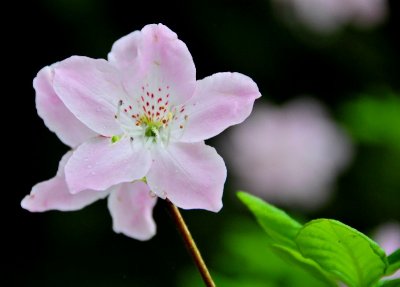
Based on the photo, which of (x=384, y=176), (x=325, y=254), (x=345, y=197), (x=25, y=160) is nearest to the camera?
(x=325, y=254)

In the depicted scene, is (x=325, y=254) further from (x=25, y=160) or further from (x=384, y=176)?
(x=25, y=160)

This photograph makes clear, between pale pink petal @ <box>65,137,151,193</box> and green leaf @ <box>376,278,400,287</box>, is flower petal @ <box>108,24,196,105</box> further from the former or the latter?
green leaf @ <box>376,278,400,287</box>

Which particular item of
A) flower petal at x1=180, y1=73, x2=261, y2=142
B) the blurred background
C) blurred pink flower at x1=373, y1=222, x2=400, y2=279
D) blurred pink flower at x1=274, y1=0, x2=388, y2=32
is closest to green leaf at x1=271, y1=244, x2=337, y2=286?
flower petal at x1=180, y1=73, x2=261, y2=142

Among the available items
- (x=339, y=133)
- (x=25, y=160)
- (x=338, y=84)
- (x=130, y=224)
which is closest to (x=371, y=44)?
(x=338, y=84)

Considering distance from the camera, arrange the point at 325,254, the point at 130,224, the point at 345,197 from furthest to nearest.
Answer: the point at 345,197 < the point at 130,224 < the point at 325,254

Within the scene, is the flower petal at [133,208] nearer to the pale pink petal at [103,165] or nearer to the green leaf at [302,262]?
the pale pink petal at [103,165]

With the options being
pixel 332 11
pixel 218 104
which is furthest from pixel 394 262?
pixel 332 11

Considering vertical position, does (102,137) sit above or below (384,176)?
above

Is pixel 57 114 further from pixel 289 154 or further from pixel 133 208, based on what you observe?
pixel 289 154
